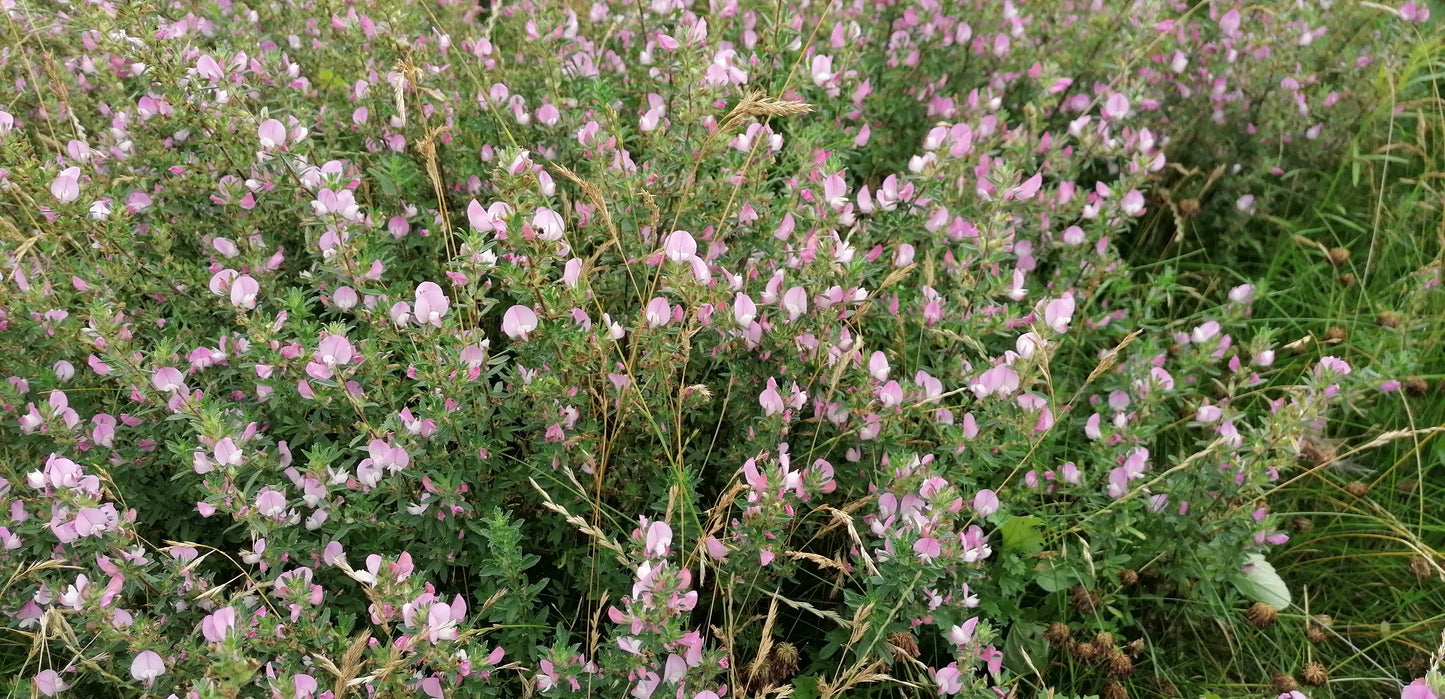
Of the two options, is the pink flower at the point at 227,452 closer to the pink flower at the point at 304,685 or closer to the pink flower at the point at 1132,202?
the pink flower at the point at 304,685

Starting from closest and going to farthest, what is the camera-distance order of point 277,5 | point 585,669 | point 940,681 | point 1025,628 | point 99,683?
point 585,669 < point 940,681 < point 99,683 < point 1025,628 < point 277,5

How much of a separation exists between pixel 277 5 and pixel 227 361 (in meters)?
1.51

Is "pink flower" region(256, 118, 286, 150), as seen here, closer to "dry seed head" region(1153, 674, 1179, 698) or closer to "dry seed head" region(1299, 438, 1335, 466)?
"dry seed head" region(1153, 674, 1179, 698)

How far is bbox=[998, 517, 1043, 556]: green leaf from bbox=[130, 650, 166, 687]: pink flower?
6.00 ft

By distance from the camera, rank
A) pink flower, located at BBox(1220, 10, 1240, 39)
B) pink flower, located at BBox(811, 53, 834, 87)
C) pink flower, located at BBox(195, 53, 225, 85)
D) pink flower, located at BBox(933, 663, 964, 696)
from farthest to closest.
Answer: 1. pink flower, located at BBox(1220, 10, 1240, 39)
2. pink flower, located at BBox(811, 53, 834, 87)
3. pink flower, located at BBox(195, 53, 225, 85)
4. pink flower, located at BBox(933, 663, 964, 696)

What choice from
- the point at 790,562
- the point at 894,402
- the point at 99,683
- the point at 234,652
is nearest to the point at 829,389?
the point at 894,402

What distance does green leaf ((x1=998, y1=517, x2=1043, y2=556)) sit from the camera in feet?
8.07

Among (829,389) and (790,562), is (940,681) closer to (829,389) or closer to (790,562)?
(790,562)

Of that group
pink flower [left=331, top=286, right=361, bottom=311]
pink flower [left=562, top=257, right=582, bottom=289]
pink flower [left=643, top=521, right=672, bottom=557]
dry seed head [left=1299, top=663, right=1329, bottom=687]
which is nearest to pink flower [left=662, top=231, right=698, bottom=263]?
pink flower [left=562, top=257, right=582, bottom=289]

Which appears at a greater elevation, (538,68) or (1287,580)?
(538,68)

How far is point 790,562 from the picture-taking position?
2.25m

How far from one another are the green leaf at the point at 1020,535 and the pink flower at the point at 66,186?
2.29 meters

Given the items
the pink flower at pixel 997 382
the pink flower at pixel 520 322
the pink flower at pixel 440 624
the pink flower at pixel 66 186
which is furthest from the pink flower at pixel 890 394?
the pink flower at pixel 66 186

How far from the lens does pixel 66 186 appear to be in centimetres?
227
